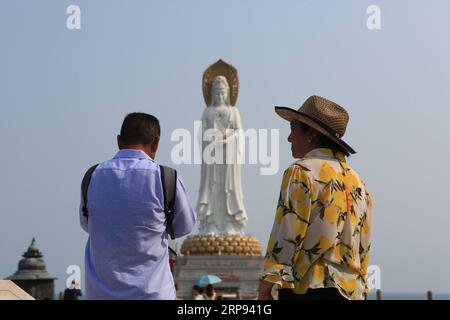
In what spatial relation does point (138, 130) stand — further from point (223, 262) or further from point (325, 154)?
point (223, 262)

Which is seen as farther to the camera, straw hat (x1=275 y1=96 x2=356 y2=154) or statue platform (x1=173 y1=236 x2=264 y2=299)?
statue platform (x1=173 y1=236 x2=264 y2=299)

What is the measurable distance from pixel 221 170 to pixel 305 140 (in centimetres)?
2549

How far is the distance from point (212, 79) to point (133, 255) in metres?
26.6

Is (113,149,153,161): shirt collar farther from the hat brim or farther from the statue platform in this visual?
the statue platform

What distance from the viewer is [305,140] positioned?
375cm

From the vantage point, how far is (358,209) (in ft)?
11.9

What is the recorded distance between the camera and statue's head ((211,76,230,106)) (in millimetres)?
29172

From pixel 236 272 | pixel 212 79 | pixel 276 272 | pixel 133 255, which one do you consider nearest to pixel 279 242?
pixel 276 272

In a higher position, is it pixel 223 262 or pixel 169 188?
pixel 169 188

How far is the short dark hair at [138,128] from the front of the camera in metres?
3.83

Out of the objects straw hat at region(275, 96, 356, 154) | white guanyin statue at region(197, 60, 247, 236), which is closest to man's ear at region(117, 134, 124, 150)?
straw hat at region(275, 96, 356, 154)

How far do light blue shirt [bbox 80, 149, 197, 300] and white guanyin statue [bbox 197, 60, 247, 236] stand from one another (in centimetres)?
2466

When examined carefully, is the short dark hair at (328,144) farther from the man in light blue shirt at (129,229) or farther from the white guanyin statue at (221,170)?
the white guanyin statue at (221,170)

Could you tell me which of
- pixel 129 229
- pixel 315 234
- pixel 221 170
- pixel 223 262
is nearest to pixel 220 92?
pixel 221 170
